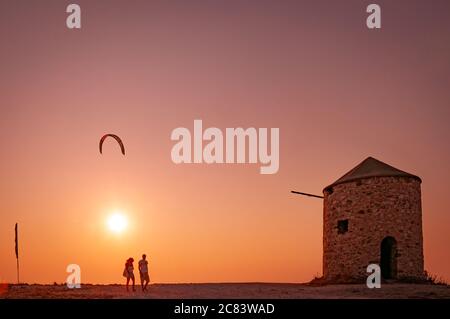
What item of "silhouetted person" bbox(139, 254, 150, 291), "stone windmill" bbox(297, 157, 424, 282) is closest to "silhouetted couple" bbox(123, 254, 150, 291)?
"silhouetted person" bbox(139, 254, 150, 291)

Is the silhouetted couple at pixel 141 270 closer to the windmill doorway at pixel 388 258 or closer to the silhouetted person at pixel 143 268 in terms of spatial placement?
the silhouetted person at pixel 143 268

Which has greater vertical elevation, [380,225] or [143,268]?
[380,225]

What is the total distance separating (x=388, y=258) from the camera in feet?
90.4

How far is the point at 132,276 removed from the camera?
22.3m

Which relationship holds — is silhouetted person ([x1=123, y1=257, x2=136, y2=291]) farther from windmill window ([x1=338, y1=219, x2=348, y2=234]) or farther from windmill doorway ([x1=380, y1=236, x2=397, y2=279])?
windmill doorway ([x1=380, y1=236, x2=397, y2=279])

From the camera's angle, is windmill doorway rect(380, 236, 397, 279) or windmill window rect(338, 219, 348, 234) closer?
windmill doorway rect(380, 236, 397, 279)

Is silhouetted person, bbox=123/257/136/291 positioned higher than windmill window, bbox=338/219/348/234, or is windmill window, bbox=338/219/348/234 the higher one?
windmill window, bbox=338/219/348/234

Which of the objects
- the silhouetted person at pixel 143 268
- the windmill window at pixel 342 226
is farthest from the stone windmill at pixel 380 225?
the silhouetted person at pixel 143 268

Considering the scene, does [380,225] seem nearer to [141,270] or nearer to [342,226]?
[342,226]

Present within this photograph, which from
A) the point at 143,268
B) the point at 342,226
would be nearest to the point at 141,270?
the point at 143,268

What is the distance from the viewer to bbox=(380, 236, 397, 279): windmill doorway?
89.0 feet

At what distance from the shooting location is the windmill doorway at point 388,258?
27.1 m
